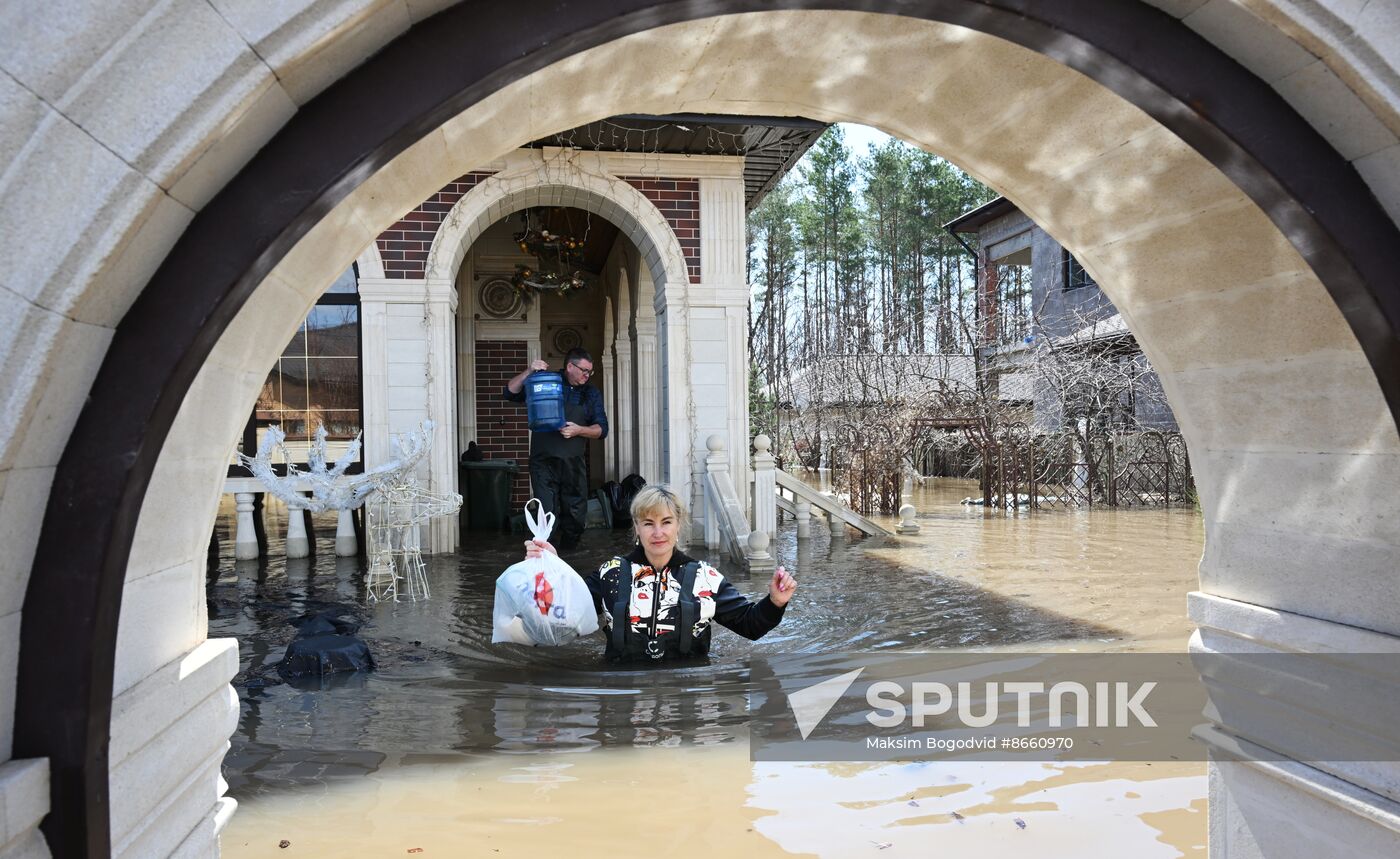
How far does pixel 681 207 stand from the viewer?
9477 mm

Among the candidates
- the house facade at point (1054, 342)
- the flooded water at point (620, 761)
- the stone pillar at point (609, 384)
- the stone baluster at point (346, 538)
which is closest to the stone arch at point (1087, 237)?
the flooded water at point (620, 761)

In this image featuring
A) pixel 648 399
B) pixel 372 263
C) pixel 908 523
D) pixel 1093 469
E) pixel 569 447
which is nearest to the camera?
pixel 569 447

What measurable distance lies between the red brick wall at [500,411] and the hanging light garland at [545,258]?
3.10 feet

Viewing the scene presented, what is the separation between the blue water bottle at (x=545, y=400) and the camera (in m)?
8.39

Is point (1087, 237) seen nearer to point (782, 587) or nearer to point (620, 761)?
point (782, 587)

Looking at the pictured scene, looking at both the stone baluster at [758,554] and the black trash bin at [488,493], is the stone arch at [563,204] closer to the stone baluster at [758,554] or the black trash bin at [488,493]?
the stone baluster at [758,554]

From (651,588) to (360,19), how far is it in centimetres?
299

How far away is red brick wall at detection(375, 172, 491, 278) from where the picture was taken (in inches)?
355

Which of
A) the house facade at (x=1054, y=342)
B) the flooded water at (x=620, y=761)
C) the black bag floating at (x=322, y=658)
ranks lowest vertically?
the flooded water at (x=620, y=761)

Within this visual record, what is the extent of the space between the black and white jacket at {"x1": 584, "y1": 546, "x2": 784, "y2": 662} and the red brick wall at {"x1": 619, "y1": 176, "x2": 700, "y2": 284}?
18.8 feet

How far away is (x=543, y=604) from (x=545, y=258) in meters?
9.14

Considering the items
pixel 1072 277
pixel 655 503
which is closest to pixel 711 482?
pixel 655 503

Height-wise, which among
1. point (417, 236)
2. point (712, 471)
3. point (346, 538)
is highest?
point (417, 236)

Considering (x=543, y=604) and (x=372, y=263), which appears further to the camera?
(x=372, y=263)
